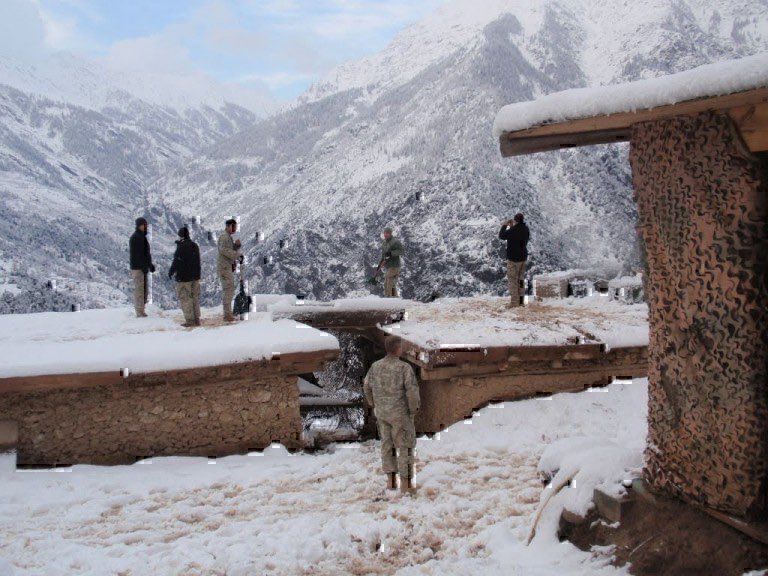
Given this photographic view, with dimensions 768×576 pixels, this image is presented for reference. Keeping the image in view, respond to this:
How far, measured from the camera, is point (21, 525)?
16.5ft

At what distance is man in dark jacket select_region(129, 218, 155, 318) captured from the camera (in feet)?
32.1

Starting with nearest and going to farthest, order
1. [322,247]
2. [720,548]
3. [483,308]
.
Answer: [720,548], [483,308], [322,247]

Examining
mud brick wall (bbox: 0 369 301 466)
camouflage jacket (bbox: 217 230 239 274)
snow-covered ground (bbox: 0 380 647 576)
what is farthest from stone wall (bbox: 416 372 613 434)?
camouflage jacket (bbox: 217 230 239 274)

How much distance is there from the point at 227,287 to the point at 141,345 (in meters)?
2.30

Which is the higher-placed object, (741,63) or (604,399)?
(741,63)

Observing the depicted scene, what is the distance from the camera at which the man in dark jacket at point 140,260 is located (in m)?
9.80

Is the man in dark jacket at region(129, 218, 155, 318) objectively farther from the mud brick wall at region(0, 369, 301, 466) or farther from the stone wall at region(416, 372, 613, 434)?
the stone wall at region(416, 372, 613, 434)

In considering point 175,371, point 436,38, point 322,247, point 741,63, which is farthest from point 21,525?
point 436,38

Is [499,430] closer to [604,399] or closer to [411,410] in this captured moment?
[604,399]

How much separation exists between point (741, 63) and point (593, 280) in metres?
13.0

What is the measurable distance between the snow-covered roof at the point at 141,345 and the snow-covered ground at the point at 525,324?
182cm

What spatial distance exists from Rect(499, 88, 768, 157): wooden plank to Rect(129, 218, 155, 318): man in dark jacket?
7248mm

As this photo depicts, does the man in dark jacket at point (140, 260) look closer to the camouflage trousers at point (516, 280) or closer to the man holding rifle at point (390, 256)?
the man holding rifle at point (390, 256)

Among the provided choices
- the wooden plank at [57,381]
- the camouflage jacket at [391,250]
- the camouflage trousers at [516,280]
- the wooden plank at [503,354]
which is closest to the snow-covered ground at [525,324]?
the wooden plank at [503,354]
